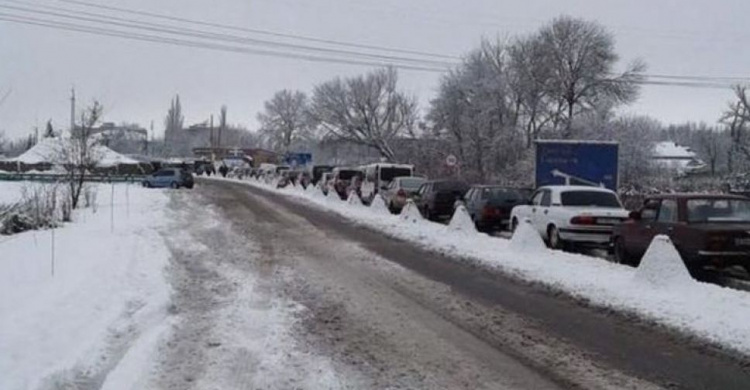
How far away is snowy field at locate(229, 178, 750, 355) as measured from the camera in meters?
9.43

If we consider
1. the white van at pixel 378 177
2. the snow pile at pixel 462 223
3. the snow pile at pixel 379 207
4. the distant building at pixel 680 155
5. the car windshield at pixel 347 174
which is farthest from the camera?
the distant building at pixel 680 155

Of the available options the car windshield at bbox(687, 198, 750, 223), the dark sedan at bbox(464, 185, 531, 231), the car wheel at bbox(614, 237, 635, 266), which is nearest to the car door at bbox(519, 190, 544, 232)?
the car wheel at bbox(614, 237, 635, 266)

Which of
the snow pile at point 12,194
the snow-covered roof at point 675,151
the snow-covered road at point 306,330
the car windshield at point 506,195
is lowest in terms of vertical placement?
the snow-covered road at point 306,330

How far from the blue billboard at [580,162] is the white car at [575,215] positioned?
9179mm

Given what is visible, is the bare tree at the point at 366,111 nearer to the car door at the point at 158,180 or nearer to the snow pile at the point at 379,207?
the car door at the point at 158,180

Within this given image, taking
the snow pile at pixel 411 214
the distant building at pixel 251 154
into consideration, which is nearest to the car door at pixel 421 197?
the snow pile at pixel 411 214

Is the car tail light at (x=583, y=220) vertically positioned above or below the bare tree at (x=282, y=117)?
below

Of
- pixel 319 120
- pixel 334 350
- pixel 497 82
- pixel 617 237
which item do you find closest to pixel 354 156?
pixel 319 120

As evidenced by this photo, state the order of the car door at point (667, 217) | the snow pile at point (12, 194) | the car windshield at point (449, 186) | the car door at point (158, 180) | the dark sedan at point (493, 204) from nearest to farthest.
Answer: the car door at point (667, 217) → the dark sedan at point (493, 204) → the snow pile at point (12, 194) → the car windshield at point (449, 186) → the car door at point (158, 180)

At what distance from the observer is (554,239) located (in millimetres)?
19234

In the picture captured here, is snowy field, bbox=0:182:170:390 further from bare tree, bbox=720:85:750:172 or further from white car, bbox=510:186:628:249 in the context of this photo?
bare tree, bbox=720:85:750:172

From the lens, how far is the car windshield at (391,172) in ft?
131

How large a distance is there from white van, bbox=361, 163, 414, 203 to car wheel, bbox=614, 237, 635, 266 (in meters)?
22.5

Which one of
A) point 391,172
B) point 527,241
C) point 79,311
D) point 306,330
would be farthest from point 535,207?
point 391,172
